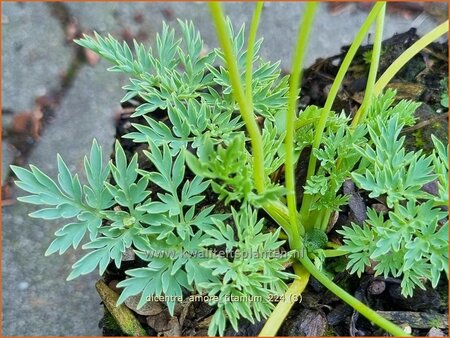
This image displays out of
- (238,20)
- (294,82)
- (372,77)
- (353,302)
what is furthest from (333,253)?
(238,20)

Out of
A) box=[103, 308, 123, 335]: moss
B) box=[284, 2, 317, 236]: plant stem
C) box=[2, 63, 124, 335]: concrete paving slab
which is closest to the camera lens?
box=[284, 2, 317, 236]: plant stem

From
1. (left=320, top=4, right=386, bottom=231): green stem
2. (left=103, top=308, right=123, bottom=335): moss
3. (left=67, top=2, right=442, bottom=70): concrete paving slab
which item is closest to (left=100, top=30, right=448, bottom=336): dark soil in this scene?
(left=103, top=308, right=123, bottom=335): moss

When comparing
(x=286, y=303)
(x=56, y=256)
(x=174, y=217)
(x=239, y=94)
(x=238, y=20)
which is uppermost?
(x=238, y=20)

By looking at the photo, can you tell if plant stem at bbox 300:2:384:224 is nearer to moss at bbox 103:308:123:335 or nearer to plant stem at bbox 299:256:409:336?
plant stem at bbox 299:256:409:336

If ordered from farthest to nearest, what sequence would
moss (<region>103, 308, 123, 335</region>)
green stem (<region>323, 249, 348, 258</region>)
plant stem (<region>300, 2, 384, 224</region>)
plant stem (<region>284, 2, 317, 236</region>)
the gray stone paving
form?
1. the gray stone paving
2. moss (<region>103, 308, 123, 335</region>)
3. green stem (<region>323, 249, 348, 258</region>)
4. plant stem (<region>300, 2, 384, 224</region>)
5. plant stem (<region>284, 2, 317, 236</region>)

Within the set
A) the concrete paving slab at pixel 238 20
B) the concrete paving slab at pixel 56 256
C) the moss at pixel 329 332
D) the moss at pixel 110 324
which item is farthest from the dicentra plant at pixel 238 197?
the concrete paving slab at pixel 238 20

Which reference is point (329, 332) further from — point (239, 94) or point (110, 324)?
point (239, 94)

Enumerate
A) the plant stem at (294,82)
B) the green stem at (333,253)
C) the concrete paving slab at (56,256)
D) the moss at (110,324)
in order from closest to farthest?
the plant stem at (294,82) < the green stem at (333,253) < the moss at (110,324) < the concrete paving slab at (56,256)

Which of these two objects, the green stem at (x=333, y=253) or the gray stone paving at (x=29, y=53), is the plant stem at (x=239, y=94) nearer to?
the green stem at (x=333, y=253)
